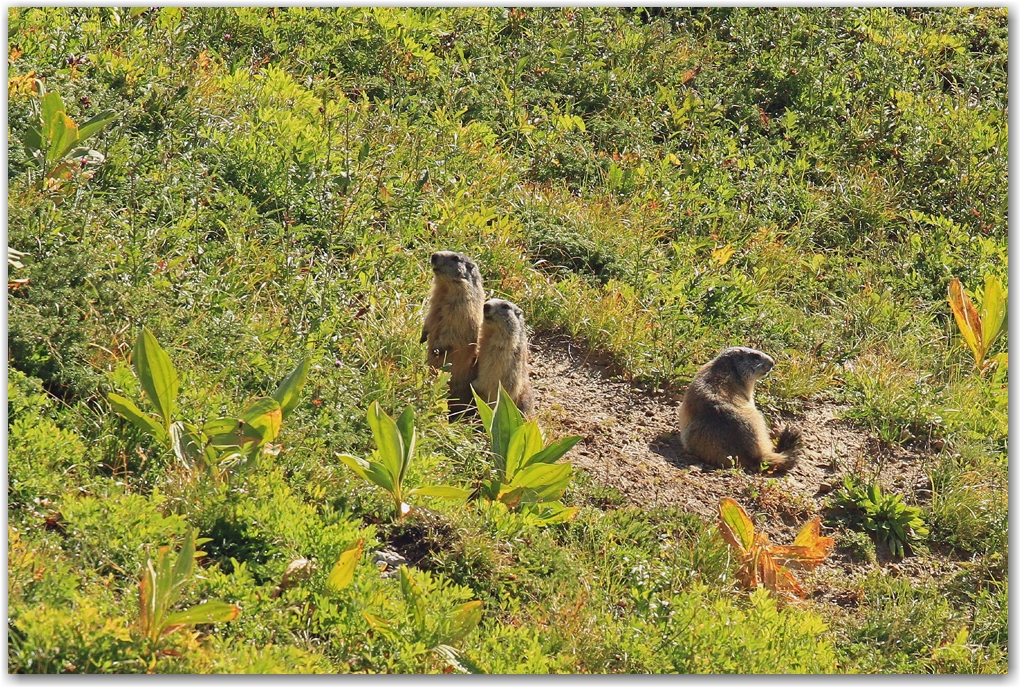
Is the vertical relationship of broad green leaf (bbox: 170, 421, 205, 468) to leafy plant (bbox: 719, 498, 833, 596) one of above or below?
above

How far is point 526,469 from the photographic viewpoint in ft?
19.1

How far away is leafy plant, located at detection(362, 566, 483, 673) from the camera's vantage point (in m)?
4.64

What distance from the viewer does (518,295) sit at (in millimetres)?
8289

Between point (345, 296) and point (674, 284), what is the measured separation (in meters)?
2.84

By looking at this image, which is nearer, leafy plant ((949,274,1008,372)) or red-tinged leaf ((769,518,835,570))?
red-tinged leaf ((769,518,835,570))

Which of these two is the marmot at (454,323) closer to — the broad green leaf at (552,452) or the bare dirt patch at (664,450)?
the bare dirt patch at (664,450)

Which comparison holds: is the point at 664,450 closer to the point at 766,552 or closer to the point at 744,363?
the point at 744,363

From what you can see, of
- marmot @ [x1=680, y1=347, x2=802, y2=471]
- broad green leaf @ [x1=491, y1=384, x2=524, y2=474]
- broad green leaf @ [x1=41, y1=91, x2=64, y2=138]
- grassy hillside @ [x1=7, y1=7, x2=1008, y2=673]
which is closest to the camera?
grassy hillside @ [x1=7, y1=7, x2=1008, y2=673]

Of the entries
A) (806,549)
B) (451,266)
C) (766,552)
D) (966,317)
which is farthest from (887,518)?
(451,266)

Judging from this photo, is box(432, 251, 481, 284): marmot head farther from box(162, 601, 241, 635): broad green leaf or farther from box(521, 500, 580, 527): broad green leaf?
box(162, 601, 241, 635): broad green leaf

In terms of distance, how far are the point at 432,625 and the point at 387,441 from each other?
99cm

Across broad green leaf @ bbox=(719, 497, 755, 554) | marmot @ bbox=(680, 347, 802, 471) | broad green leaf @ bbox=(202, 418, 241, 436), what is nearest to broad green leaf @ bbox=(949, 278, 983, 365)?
marmot @ bbox=(680, 347, 802, 471)

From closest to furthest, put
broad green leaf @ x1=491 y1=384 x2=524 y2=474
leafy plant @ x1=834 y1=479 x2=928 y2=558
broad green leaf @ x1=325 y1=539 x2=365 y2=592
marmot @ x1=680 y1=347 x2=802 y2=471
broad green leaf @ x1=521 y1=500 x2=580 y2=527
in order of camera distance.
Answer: broad green leaf @ x1=325 y1=539 x2=365 y2=592 < broad green leaf @ x1=521 y1=500 x2=580 y2=527 < broad green leaf @ x1=491 y1=384 x2=524 y2=474 < leafy plant @ x1=834 y1=479 x2=928 y2=558 < marmot @ x1=680 y1=347 x2=802 y2=471

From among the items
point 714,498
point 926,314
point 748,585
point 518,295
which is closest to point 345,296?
point 518,295
